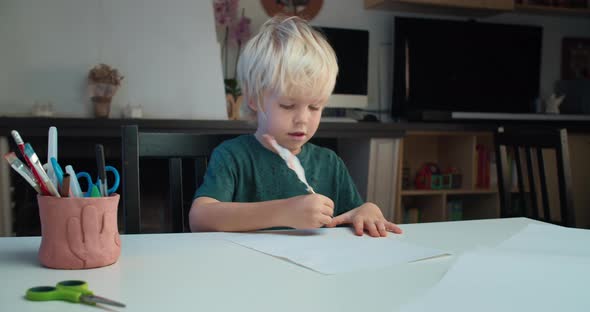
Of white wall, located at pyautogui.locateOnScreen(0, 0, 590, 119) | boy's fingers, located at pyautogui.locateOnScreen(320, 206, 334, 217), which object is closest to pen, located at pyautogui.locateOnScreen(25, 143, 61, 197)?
boy's fingers, located at pyautogui.locateOnScreen(320, 206, 334, 217)

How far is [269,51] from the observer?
3.53ft

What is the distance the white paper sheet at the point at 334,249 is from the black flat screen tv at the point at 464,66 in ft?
8.86

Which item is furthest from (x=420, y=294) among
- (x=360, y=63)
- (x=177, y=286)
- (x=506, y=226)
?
(x=360, y=63)

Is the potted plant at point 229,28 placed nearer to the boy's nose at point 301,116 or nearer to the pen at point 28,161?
the boy's nose at point 301,116

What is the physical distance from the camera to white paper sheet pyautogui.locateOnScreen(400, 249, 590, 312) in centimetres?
57

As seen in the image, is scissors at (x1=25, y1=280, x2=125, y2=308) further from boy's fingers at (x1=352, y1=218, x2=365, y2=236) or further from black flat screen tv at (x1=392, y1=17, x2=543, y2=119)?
black flat screen tv at (x1=392, y1=17, x2=543, y2=119)

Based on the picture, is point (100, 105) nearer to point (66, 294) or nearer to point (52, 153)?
point (52, 153)

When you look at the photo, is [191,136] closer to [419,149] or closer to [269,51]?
[269,51]

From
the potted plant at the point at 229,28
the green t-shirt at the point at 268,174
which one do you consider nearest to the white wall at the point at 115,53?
the potted plant at the point at 229,28

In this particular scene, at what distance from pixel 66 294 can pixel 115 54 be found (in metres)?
2.54

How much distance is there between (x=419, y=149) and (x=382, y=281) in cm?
317

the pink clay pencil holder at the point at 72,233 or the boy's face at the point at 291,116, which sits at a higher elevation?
the boy's face at the point at 291,116

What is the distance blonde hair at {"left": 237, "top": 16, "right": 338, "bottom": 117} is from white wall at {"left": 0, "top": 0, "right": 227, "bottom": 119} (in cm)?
194

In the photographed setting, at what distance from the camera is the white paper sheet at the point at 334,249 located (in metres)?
0.71
